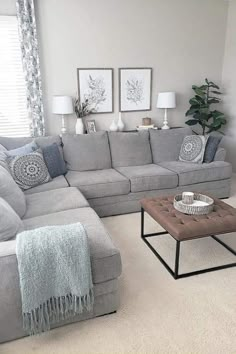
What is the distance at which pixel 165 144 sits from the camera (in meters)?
3.95

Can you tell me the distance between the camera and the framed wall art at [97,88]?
13.2 feet

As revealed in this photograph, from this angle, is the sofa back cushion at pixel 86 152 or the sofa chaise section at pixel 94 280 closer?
the sofa chaise section at pixel 94 280

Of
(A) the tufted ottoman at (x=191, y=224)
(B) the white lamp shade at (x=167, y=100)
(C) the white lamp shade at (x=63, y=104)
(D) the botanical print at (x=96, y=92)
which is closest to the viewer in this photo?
(A) the tufted ottoman at (x=191, y=224)

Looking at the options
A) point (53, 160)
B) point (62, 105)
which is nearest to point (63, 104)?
point (62, 105)

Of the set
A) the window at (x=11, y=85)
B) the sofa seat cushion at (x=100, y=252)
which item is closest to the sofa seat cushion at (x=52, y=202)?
the sofa seat cushion at (x=100, y=252)

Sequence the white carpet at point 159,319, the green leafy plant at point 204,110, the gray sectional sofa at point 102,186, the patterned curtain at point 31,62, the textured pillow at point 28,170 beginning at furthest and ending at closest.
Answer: the green leafy plant at point 204,110, the patterned curtain at point 31,62, the textured pillow at point 28,170, the gray sectional sofa at point 102,186, the white carpet at point 159,319

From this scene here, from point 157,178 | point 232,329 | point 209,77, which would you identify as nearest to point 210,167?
point 157,178

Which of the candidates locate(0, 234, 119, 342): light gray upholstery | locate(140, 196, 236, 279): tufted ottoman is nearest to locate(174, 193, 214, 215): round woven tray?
locate(140, 196, 236, 279): tufted ottoman

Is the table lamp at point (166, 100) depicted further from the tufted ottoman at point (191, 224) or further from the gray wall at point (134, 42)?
the tufted ottoman at point (191, 224)

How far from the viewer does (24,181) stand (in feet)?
9.59

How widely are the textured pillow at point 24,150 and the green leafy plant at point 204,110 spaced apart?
2520 mm

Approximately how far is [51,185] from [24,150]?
1.64 ft

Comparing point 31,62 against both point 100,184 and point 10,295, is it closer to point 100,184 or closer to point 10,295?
point 100,184

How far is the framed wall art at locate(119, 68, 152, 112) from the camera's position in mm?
4219
